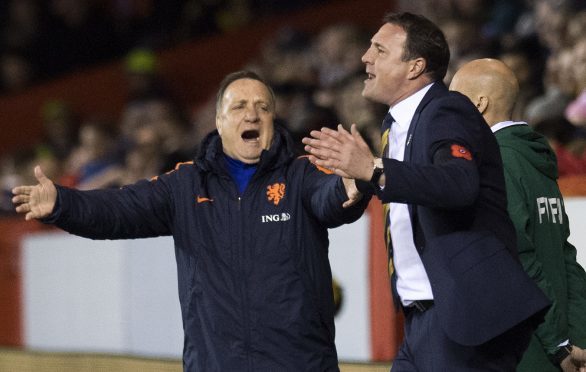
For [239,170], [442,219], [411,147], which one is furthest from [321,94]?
[442,219]

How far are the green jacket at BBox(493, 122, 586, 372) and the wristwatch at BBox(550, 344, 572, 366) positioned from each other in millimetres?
19

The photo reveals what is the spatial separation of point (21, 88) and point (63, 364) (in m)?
6.72

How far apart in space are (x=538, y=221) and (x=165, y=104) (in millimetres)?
7322

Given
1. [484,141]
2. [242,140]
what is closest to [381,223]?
[242,140]

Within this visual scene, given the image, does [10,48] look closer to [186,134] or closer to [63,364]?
[186,134]

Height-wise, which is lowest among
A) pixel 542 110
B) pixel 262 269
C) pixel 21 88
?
pixel 262 269

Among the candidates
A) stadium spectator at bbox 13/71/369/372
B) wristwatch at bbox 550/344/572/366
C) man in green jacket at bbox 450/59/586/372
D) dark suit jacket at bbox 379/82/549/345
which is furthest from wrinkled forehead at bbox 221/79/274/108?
wristwatch at bbox 550/344/572/366

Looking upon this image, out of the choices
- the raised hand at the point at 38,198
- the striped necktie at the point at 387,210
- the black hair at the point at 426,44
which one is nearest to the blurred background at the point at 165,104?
the striped necktie at the point at 387,210

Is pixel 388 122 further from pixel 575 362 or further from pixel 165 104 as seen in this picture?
pixel 165 104

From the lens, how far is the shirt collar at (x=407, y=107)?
14.4 feet

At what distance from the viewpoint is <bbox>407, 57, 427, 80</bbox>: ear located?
440 cm

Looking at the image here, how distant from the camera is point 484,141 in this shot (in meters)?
4.09

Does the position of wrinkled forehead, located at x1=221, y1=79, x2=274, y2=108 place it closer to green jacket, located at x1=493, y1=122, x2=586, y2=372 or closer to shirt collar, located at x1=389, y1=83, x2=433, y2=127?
shirt collar, located at x1=389, y1=83, x2=433, y2=127

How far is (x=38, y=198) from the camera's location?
4.69 meters
